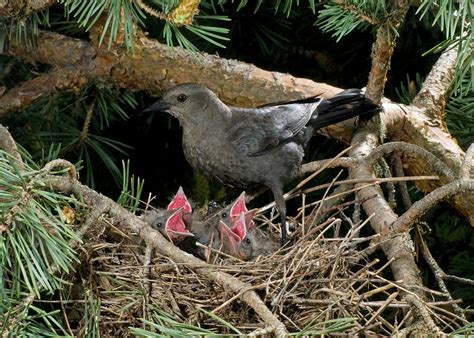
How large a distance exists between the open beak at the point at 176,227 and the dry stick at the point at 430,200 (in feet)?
2.55

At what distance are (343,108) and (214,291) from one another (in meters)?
1.55

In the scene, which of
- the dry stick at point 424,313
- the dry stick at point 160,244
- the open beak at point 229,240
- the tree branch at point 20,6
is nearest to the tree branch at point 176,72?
the tree branch at point 20,6

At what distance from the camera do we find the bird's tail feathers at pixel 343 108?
399 centimetres

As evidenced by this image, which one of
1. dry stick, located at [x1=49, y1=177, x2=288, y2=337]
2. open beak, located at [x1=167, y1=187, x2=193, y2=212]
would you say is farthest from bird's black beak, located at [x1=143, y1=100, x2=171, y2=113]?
dry stick, located at [x1=49, y1=177, x2=288, y2=337]

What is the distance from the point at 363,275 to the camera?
281 centimetres

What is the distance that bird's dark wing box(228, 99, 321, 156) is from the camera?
405 centimetres

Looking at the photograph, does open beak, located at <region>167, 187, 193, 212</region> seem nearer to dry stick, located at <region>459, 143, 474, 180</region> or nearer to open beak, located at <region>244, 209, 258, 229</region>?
open beak, located at <region>244, 209, 258, 229</region>

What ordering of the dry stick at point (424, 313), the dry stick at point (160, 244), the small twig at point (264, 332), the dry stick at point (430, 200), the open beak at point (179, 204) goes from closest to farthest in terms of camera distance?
1. the small twig at point (264, 332)
2. the dry stick at point (424, 313)
3. the dry stick at point (160, 244)
4. the dry stick at point (430, 200)
5. the open beak at point (179, 204)

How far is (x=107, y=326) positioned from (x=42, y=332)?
1.14ft

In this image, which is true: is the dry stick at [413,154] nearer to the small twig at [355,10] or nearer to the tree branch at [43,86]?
the small twig at [355,10]

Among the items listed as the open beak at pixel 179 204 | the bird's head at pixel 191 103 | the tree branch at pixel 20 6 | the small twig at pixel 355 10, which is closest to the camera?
the small twig at pixel 355 10

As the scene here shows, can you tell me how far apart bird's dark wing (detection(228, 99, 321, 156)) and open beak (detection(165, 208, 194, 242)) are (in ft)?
2.05

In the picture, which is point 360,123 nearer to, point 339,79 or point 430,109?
point 430,109

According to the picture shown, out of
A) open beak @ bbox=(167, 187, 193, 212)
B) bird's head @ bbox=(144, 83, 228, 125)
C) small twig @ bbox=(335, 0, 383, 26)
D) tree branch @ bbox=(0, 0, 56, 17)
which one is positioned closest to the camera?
small twig @ bbox=(335, 0, 383, 26)
